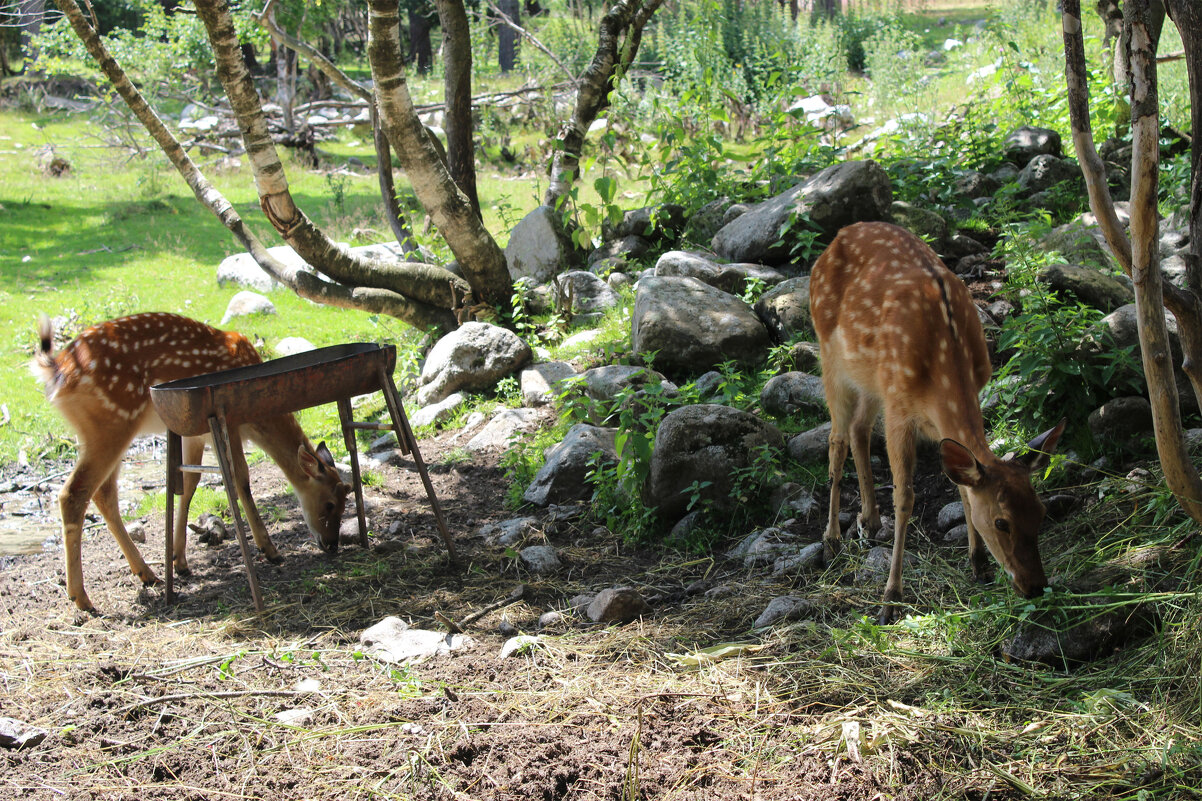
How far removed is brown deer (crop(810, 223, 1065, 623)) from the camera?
3.84 meters

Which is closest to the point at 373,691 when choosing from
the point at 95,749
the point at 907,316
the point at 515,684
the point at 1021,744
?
the point at 515,684

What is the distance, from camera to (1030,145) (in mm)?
9141

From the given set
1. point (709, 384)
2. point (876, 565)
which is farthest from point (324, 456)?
point (876, 565)

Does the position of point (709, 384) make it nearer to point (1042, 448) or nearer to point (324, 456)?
point (324, 456)

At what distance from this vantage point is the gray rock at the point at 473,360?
27.7 feet

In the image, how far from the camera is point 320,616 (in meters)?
4.93

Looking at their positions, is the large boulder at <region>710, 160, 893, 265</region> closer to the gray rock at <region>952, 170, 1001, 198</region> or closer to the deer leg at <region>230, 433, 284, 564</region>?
the gray rock at <region>952, 170, 1001, 198</region>

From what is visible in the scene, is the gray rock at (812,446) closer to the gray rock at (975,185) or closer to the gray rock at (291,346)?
the gray rock at (975,185)

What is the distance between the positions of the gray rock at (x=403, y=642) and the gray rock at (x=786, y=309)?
360cm

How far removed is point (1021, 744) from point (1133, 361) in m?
2.44

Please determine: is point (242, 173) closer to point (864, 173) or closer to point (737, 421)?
point (864, 173)

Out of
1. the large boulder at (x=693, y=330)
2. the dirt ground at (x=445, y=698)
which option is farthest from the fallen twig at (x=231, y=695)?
the large boulder at (x=693, y=330)

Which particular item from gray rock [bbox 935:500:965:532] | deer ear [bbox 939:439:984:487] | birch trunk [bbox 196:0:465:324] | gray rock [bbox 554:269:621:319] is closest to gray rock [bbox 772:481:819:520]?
gray rock [bbox 935:500:965:532]

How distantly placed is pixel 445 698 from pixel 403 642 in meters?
0.67
